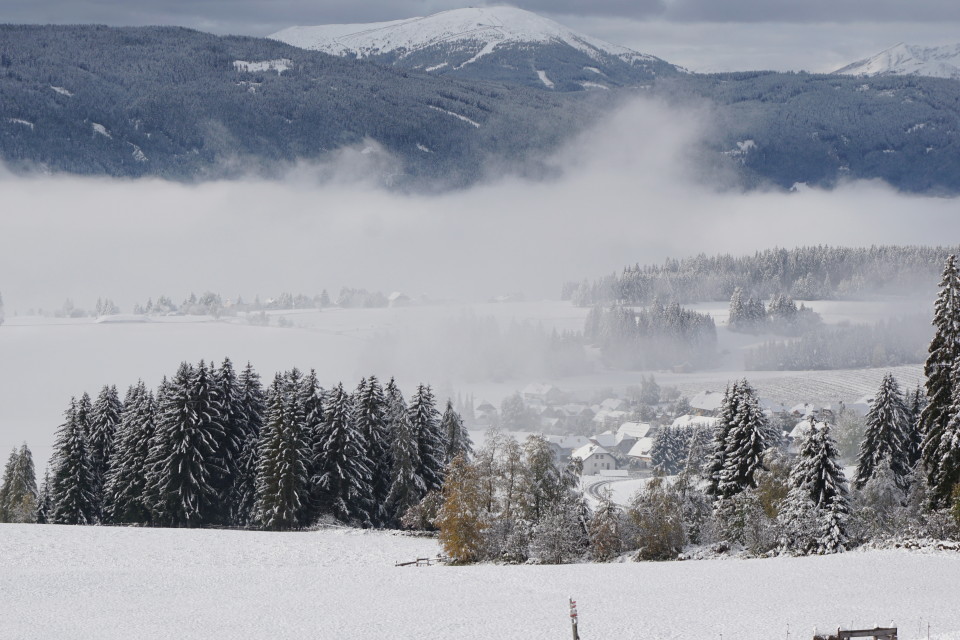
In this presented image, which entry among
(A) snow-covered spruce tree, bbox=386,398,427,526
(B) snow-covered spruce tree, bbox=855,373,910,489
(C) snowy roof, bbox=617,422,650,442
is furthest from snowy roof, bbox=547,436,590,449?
(B) snow-covered spruce tree, bbox=855,373,910,489

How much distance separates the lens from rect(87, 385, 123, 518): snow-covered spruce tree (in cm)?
7362

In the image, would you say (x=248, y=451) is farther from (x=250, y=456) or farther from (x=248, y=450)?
(x=250, y=456)

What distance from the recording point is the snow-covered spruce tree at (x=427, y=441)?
230ft

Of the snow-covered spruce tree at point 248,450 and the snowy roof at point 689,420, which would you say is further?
the snowy roof at point 689,420

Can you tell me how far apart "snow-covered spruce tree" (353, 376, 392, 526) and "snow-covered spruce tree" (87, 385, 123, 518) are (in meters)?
20.2

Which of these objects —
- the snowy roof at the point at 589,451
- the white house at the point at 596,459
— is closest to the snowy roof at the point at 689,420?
the white house at the point at 596,459

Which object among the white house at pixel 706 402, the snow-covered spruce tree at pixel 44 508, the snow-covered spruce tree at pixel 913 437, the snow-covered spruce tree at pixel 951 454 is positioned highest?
the snow-covered spruce tree at pixel 951 454

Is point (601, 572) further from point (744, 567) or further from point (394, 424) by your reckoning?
point (394, 424)

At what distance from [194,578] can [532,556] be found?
18.4m

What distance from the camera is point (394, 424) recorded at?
70500 millimetres

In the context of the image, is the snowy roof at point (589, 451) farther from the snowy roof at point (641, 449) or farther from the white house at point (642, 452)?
the snowy roof at point (641, 449)

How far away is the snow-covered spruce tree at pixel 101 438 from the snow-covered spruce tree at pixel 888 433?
54998mm

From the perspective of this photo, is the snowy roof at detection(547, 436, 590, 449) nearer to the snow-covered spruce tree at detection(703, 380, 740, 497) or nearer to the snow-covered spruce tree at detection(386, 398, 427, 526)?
the snow-covered spruce tree at detection(386, 398, 427, 526)

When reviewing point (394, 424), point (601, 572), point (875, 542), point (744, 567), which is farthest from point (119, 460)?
point (875, 542)
